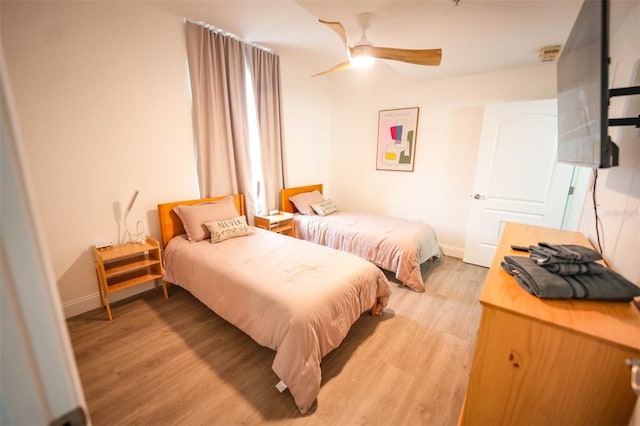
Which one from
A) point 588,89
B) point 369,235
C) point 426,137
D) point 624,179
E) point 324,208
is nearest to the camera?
point 588,89

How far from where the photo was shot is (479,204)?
10.8ft

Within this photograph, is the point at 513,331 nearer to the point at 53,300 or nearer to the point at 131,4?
the point at 53,300

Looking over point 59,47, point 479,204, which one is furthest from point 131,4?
point 479,204

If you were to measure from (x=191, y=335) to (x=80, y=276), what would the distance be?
1167 millimetres

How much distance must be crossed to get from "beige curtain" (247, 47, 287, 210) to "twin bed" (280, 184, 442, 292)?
0.78 feet

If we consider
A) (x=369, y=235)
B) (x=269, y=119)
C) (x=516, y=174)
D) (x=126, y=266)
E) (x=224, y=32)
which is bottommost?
(x=126, y=266)

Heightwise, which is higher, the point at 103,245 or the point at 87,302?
the point at 103,245

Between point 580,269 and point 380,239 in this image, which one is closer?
point 580,269

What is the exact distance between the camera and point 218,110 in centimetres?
289

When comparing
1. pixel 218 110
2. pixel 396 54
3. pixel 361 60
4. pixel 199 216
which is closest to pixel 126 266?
pixel 199 216

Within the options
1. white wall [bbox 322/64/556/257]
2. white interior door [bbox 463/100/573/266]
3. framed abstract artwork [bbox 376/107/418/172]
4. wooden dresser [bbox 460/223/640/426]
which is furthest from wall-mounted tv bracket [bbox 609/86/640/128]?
framed abstract artwork [bbox 376/107/418/172]

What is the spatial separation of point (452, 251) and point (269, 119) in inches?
126

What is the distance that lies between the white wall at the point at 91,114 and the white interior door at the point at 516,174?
356 centimetres

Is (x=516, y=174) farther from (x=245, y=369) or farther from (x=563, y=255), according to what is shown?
(x=245, y=369)
